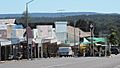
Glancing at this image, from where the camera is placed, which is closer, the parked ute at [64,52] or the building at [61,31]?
the parked ute at [64,52]

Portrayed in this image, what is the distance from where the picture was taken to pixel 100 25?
176 metres

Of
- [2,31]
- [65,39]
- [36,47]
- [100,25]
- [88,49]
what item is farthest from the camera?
[100,25]

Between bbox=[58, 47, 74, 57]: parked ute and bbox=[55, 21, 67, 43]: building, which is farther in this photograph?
bbox=[55, 21, 67, 43]: building

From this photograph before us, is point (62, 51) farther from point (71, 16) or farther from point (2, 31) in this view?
point (71, 16)

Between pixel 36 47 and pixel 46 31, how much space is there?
1026cm

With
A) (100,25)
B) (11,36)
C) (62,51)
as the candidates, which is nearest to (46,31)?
(62,51)

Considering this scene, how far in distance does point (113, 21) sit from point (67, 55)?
105393 mm

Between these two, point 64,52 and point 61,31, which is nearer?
point 64,52

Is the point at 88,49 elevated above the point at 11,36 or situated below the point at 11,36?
below

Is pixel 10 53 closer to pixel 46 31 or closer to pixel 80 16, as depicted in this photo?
pixel 46 31

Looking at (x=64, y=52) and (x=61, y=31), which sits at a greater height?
(x=61, y=31)

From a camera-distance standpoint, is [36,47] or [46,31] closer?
[36,47]

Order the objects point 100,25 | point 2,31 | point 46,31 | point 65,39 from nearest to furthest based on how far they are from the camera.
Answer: point 2,31 → point 46,31 → point 65,39 → point 100,25

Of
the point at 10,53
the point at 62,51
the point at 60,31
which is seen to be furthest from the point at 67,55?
the point at 60,31
